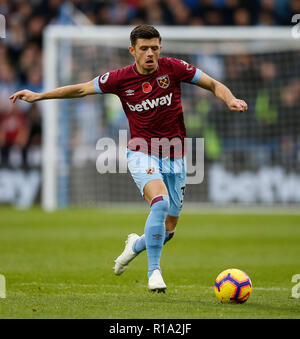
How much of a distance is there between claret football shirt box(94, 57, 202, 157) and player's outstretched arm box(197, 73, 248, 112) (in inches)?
3.3

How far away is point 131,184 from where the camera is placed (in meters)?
18.1

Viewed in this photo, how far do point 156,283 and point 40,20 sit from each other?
17.0 metres

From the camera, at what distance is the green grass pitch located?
5703mm

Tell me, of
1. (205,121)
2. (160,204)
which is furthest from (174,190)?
(205,121)

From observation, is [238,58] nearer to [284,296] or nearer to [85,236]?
[85,236]

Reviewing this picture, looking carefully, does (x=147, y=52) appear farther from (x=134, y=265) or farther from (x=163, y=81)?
(x=134, y=265)

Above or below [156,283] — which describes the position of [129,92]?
above

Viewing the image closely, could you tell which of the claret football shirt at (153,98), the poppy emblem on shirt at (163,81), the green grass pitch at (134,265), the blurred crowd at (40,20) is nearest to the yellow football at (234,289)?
the green grass pitch at (134,265)

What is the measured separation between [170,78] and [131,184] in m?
11.2

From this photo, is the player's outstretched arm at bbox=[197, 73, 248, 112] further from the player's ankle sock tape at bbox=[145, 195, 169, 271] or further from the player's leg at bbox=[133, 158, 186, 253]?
the player's ankle sock tape at bbox=[145, 195, 169, 271]

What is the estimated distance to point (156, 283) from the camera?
640 centimetres

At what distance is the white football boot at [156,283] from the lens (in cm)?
640

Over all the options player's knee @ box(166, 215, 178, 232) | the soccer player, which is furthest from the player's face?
player's knee @ box(166, 215, 178, 232)
